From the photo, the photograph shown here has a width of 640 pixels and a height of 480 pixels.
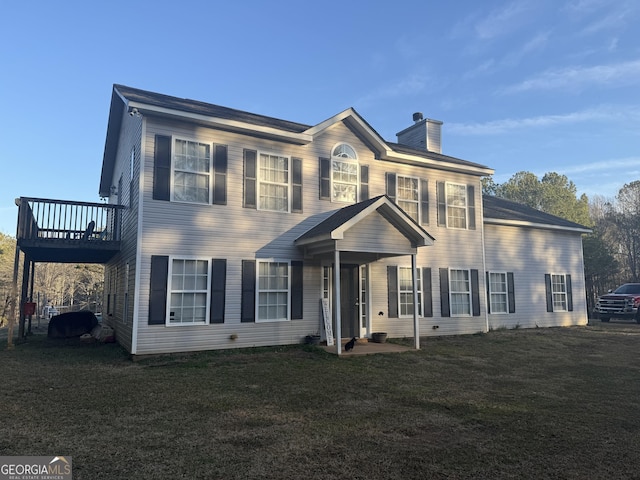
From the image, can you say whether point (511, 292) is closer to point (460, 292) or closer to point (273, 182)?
point (460, 292)

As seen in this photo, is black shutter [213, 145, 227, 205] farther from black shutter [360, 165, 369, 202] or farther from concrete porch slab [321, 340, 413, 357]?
concrete porch slab [321, 340, 413, 357]

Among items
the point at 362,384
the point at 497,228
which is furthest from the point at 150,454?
the point at 497,228

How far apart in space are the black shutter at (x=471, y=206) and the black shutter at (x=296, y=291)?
6.74 metres

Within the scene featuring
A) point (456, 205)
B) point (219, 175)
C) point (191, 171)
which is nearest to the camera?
point (191, 171)

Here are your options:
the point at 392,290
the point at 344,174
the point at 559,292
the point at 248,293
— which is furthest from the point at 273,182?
the point at 559,292

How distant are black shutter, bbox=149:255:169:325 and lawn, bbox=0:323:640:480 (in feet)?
3.05

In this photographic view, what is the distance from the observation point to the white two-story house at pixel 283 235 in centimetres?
982

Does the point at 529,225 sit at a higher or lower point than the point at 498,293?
higher

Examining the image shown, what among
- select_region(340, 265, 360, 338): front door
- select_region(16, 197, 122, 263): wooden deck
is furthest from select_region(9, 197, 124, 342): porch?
select_region(340, 265, 360, 338): front door

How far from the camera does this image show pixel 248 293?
10.6 meters

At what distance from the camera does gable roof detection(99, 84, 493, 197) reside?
389 inches

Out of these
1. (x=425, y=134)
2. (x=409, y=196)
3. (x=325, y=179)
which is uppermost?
(x=425, y=134)

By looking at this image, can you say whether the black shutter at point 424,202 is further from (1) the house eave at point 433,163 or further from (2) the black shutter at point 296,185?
(2) the black shutter at point 296,185

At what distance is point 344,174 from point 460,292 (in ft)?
18.5
